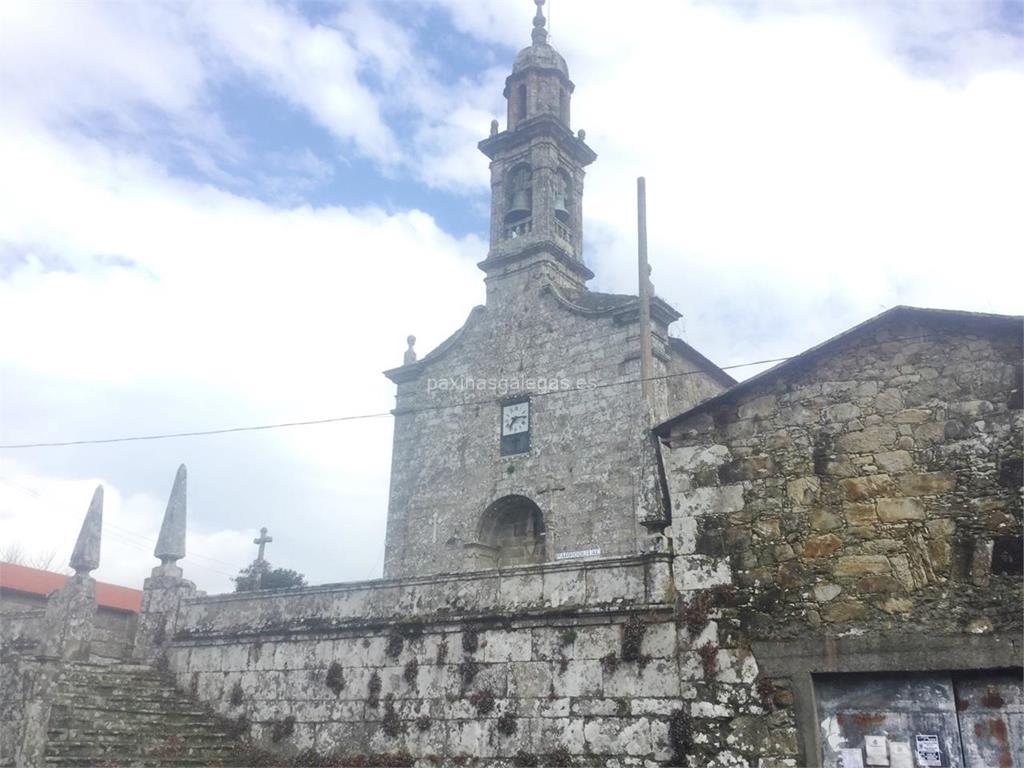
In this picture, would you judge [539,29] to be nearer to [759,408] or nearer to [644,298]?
[644,298]

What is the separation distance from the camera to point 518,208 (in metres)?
23.0

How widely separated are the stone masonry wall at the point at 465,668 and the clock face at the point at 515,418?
801 cm

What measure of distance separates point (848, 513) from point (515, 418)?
12.3 metres

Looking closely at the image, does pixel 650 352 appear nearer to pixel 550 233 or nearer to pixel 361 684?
pixel 550 233

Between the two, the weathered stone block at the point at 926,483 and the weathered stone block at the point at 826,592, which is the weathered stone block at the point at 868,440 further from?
the weathered stone block at the point at 826,592

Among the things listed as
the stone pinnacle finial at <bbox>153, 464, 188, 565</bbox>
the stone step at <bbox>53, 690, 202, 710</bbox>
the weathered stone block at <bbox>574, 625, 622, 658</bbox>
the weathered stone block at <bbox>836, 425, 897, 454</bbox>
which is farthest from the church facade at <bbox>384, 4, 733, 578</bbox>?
the weathered stone block at <bbox>836, 425, 897, 454</bbox>

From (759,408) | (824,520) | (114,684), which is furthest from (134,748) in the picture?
(824,520)

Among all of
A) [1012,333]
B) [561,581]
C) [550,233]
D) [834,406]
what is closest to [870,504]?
[834,406]

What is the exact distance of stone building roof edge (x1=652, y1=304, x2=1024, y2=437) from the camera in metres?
8.68

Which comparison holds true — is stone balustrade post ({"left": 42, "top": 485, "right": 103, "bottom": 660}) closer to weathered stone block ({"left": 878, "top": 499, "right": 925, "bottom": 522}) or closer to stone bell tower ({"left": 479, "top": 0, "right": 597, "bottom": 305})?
stone bell tower ({"left": 479, "top": 0, "right": 597, "bottom": 305})

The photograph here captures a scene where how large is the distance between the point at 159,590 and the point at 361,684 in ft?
17.4

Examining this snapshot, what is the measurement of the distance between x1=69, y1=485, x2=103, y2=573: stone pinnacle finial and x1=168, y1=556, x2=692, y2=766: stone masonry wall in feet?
8.99

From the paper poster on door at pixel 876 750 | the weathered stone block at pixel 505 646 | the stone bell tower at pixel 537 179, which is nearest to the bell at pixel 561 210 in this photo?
the stone bell tower at pixel 537 179

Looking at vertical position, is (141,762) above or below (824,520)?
below
